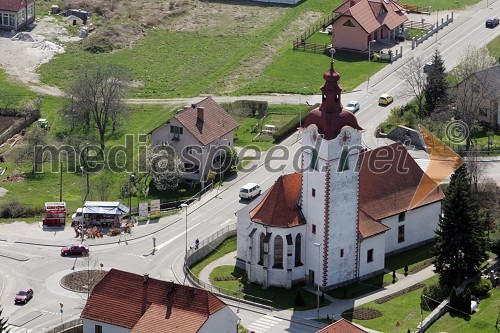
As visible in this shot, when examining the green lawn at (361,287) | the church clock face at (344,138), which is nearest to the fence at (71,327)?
the green lawn at (361,287)

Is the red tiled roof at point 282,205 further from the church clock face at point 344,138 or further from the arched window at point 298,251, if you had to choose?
the church clock face at point 344,138

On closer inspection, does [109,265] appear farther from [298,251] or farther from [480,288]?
[480,288]

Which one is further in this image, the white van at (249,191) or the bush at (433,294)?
the white van at (249,191)

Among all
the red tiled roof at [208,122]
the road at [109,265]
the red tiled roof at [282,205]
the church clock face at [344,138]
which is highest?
the church clock face at [344,138]

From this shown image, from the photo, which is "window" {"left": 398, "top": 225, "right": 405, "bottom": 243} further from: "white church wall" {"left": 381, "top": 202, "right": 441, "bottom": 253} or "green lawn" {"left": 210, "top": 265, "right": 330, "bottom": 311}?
"green lawn" {"left": 210, "top": 265, "right": 330, "bottom": 311}

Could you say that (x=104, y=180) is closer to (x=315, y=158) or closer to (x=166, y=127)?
(x=166, y=127)

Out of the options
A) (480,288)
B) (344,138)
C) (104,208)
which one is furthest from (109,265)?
(480,288)
